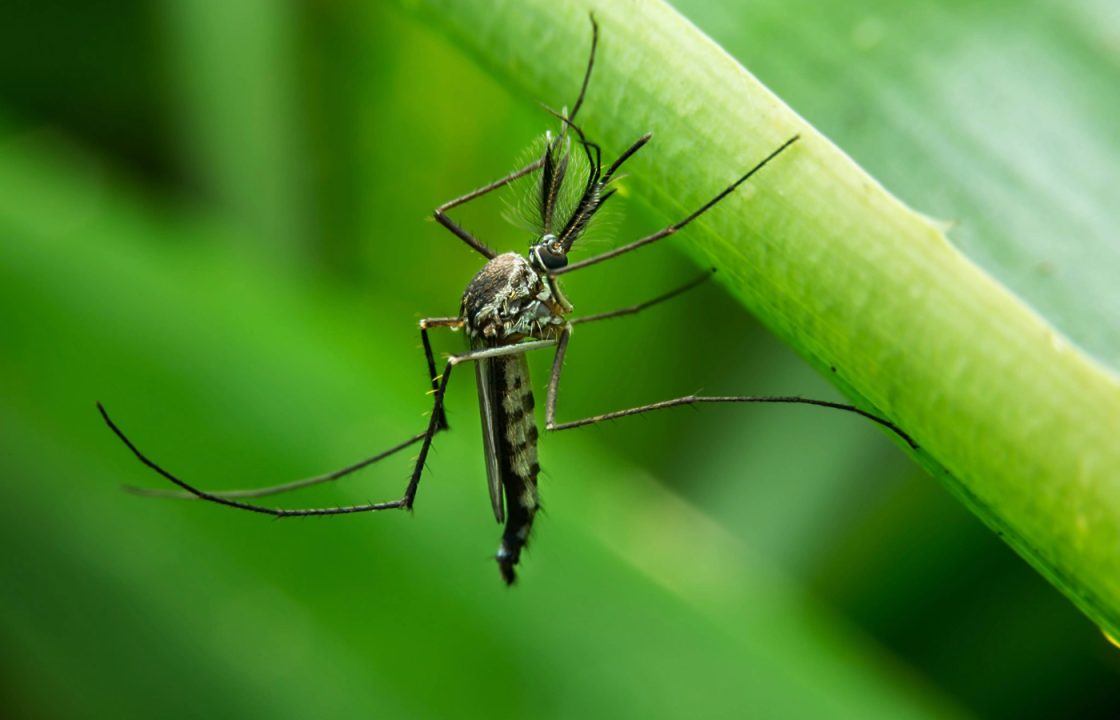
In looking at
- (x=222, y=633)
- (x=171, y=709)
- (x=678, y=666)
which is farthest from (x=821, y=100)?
(x=171, y=709)

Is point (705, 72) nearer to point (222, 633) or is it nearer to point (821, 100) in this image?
point (821, 100)

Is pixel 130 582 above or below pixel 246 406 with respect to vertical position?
below

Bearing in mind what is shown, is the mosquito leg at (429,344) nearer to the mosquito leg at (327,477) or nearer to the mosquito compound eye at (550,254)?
the mosquito leg at (327,477)

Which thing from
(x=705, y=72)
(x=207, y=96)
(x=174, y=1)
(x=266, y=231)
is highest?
(x=174, y=1)

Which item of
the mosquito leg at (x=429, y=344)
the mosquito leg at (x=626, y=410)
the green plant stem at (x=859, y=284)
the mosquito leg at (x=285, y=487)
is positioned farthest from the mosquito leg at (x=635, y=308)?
the green plant stem at (x=859, y=284)

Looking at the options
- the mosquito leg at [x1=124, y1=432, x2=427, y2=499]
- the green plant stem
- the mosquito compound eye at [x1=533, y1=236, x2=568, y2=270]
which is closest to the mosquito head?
the mosquito compound eye at [x1=533, y1=236, x2=568, y2=270]

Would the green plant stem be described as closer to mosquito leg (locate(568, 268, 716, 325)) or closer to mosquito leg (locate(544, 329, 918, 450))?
mosquito leg (locate(544, 329, 918, 450))

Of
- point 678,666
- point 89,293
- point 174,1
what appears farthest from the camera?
point 174,1
